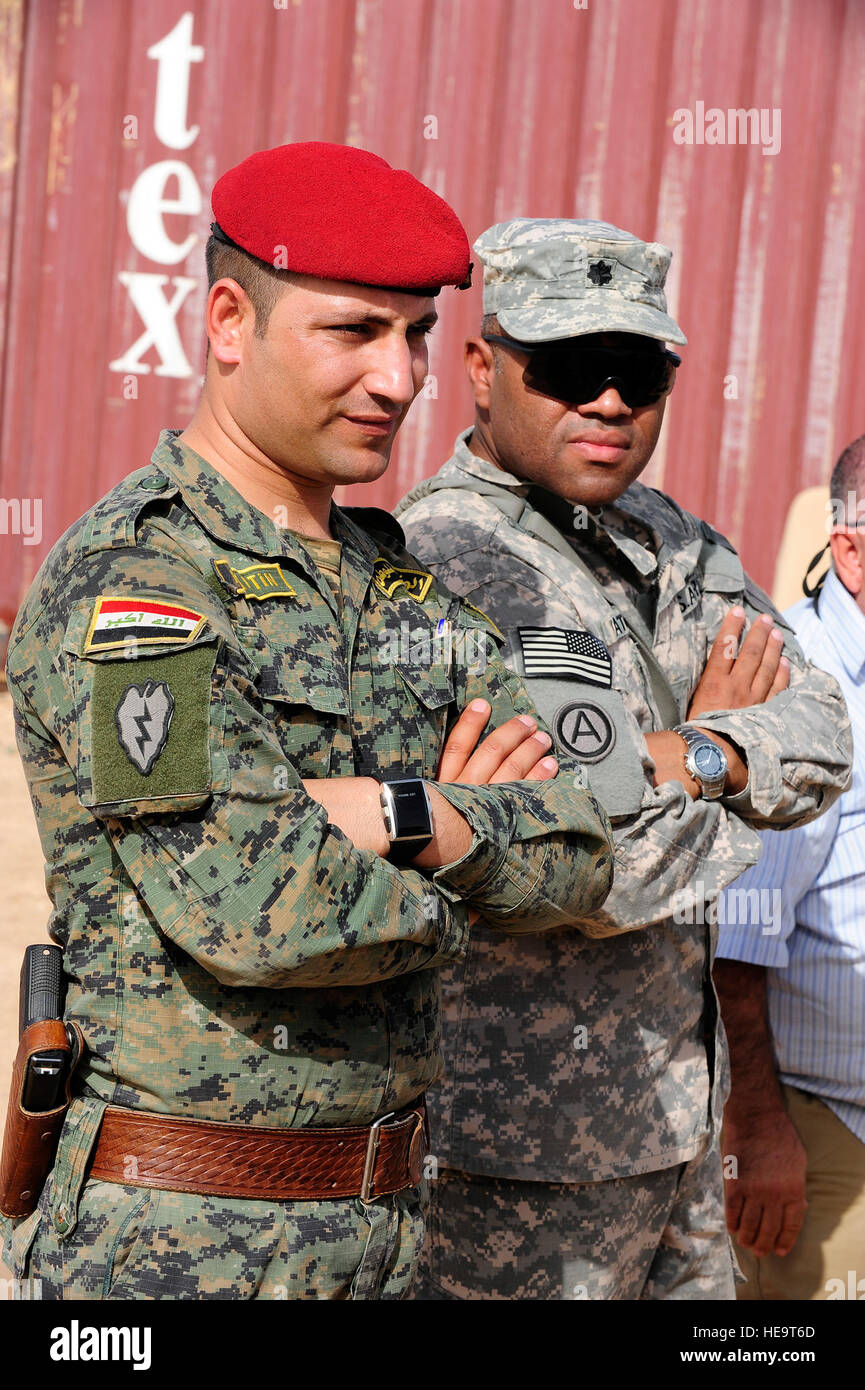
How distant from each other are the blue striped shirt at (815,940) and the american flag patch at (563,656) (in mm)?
613

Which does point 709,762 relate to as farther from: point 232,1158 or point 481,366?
point 232,1158

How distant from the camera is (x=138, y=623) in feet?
3.89

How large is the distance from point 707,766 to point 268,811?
81cm

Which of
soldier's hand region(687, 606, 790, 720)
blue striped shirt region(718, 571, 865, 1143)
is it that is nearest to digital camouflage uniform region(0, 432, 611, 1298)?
soldier's hand region(687, 606, 790, 720)

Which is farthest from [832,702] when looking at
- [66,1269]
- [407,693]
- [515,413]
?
[66,1269]

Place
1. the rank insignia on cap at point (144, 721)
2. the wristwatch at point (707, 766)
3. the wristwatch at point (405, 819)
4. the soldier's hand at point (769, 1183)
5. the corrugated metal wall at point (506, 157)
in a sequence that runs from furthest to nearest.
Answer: the corrugated metal wall at point (506, 157)
the soldier's hand at point (769, 1183)
the wristwatch at point (707, 766)
the wristwatch at point (405, 819)
the rank insignia on cap at point (144, 721)

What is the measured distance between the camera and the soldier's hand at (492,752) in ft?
4.79

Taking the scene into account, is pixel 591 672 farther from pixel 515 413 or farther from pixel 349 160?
pixel 349 160

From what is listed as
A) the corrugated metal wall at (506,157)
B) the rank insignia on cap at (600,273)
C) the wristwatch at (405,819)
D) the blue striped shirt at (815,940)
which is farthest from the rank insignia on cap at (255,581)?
the corrugated metal wall at (506,157)

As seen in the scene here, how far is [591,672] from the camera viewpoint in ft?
5.77

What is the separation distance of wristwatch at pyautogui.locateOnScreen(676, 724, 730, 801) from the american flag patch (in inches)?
6.3

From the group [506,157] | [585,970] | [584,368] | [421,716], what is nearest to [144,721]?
[421,716]

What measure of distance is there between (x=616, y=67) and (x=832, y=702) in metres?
3.34

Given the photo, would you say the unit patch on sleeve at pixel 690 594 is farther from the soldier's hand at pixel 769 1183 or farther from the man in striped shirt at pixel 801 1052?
the soldier's hand at pixel 769 1183
